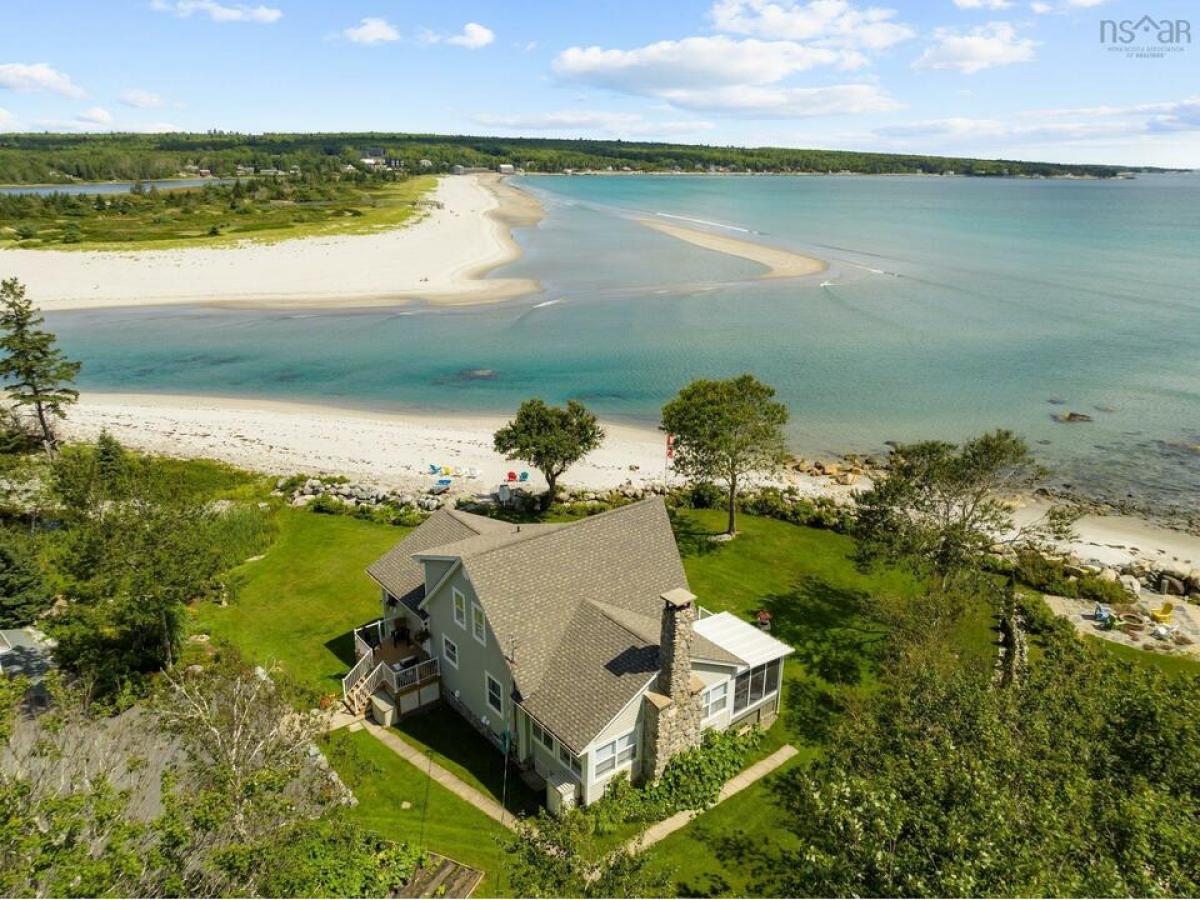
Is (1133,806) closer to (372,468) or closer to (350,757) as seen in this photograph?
(350,757)

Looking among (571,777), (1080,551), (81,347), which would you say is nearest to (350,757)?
(571,777)

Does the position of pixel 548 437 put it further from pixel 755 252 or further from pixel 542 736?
pixel 755 252

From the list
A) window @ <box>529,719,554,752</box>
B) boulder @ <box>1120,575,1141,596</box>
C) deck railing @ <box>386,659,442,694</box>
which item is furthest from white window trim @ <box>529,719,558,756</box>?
boulder @ <box>1120,575,1141,596</box>

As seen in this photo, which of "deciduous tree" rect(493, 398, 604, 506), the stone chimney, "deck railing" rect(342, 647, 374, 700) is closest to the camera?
the stone chimney

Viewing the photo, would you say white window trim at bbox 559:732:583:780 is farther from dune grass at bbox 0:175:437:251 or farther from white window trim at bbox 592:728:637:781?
dune grass at bbox 0:175:437:251

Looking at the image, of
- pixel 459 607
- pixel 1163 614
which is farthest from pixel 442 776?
pixel 1163 614
